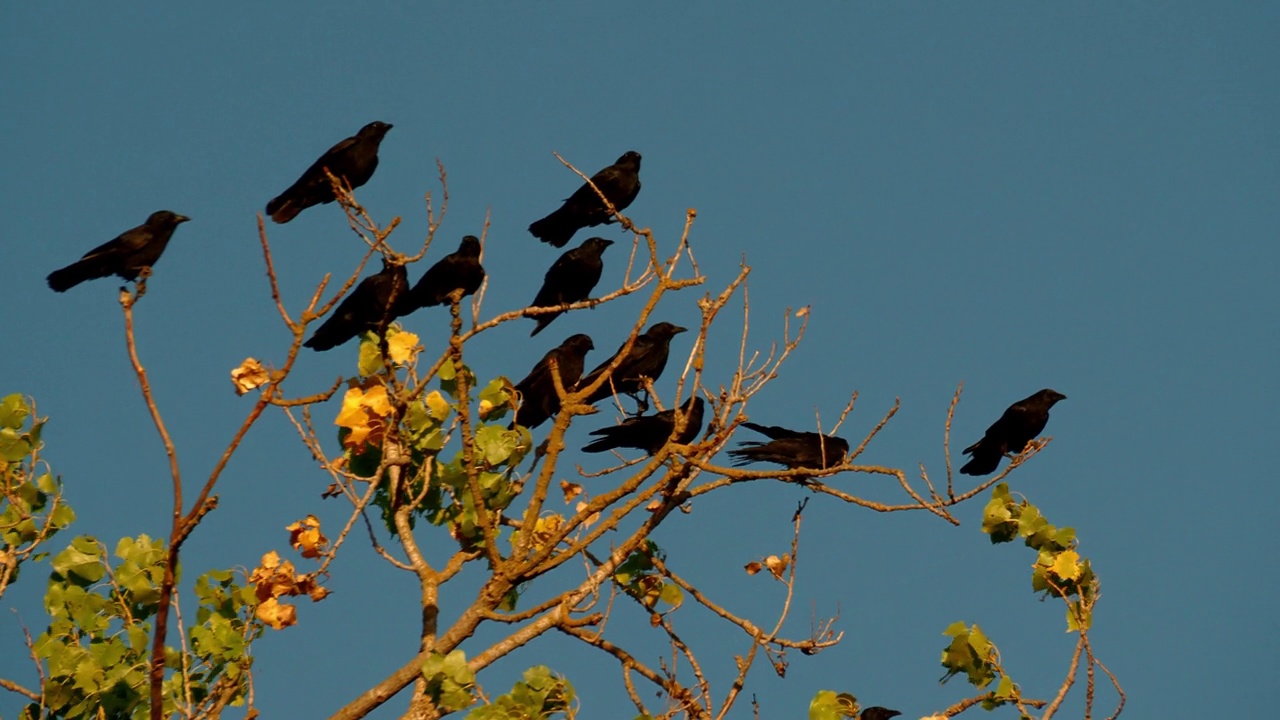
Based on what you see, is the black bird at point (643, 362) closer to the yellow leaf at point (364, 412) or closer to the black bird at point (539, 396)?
the black bird at point (539, 396)

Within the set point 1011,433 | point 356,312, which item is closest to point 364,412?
point 356,312

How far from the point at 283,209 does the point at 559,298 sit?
1979 mm

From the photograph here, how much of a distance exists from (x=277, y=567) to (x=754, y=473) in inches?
83.0

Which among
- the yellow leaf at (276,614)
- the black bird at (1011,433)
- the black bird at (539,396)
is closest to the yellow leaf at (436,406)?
the yellow leaf at (276,614)

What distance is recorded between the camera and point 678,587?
22.9 feet

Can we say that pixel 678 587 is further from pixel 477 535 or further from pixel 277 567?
pixel 277 567

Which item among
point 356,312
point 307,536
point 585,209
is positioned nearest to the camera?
point 307,536

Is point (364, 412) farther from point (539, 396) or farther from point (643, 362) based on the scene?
point (643, 362)

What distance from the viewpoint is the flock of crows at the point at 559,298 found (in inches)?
334

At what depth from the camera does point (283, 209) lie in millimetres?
9086

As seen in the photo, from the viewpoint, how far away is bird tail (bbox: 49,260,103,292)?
843 centimetres

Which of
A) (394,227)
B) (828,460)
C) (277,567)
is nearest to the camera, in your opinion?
(394,227)

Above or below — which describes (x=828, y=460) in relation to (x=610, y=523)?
above

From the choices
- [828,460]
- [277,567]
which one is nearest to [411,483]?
[277,567]
